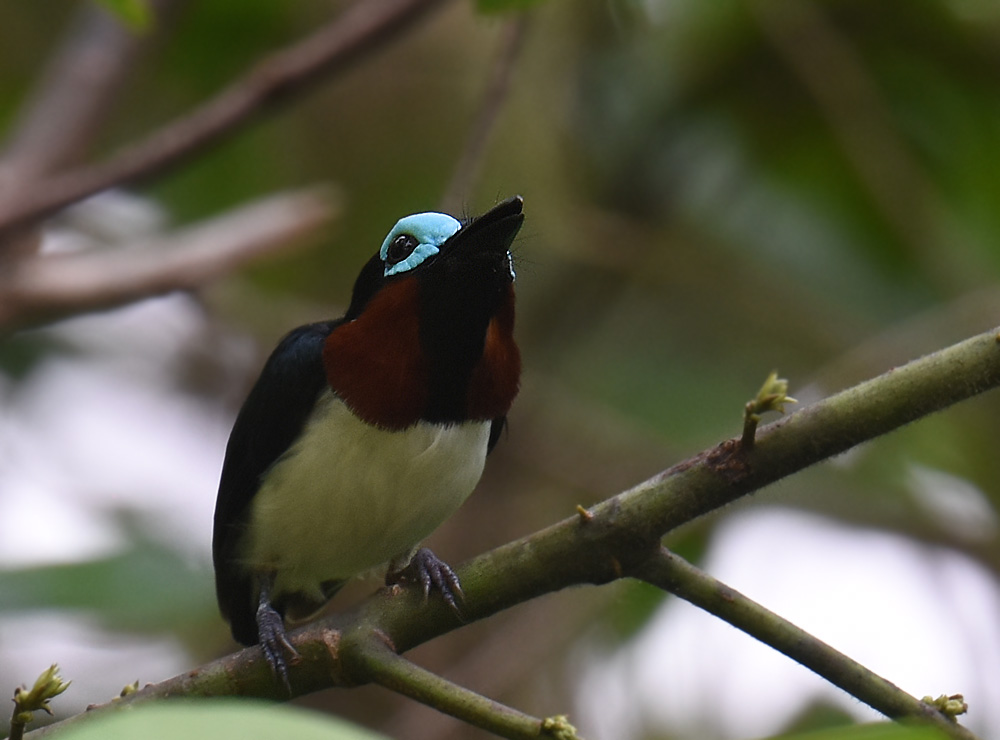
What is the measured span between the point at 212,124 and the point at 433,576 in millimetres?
1361

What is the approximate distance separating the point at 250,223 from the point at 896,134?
2.70 metres

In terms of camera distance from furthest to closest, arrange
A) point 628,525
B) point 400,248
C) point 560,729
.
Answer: point 400,248, point 628,525, point 560,729

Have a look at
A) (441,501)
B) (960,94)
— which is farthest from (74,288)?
(960,94)

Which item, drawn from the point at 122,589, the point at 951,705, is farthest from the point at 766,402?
the point at 122,589

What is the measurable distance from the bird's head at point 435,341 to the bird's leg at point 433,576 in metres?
0.30

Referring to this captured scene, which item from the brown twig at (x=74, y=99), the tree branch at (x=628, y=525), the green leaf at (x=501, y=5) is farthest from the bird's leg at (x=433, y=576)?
the brown twig at (x=74, y=99)

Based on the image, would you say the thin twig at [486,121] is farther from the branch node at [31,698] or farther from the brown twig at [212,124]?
the branch node at [31,698]

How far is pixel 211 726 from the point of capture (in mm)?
846

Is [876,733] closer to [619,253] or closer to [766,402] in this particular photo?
[766,402]

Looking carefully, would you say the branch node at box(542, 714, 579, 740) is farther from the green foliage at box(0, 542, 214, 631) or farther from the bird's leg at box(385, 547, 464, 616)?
the green foliage at box(0, 542, 214, 631)

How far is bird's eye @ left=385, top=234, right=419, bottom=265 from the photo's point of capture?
2660 millimetres

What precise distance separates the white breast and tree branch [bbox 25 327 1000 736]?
1.63 feet

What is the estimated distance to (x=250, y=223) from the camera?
3.60 meters

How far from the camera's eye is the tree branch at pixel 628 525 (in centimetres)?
170
